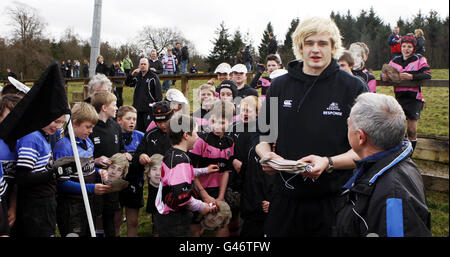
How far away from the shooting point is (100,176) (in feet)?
11.5

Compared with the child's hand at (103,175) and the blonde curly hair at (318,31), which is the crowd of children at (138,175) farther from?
the blonde curly hair at (318,31)

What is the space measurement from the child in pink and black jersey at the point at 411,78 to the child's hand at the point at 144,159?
13.8 ft

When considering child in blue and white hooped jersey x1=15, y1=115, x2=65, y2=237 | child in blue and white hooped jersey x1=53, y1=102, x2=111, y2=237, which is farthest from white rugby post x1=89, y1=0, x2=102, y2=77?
child in blue and white hooped jersey x1=15, y1=115, x2=65, y2=237

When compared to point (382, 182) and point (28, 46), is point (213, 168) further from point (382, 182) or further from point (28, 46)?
point (28, 46)

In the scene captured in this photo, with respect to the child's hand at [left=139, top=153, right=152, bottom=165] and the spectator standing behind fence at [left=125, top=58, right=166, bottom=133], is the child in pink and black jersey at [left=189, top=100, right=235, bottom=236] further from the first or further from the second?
the spectator standing behind fence at [left=125, top=58, right=166, bottom=133]

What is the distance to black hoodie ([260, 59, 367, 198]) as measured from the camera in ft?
6.90

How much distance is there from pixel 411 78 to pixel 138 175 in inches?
175

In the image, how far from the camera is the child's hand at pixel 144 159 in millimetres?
3643

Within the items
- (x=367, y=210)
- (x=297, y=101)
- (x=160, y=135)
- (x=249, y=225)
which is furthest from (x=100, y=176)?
(x=367, y=210)

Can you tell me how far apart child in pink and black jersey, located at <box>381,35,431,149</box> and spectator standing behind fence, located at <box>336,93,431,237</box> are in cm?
431

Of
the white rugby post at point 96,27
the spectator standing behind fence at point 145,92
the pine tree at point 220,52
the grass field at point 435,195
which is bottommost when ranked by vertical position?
the grass field at point 435,195

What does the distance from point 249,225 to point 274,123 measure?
1.55 metres

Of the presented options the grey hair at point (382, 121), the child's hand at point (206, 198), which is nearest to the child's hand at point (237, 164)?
the child's hand at point (206, 198)

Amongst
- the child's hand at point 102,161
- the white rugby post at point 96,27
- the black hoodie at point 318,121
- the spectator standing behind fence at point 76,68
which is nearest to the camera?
the black hoodie at point 318,121
